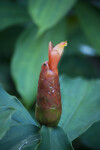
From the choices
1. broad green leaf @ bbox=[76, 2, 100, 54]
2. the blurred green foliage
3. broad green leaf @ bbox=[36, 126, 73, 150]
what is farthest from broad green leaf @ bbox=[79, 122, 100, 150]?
broad green leaf @ bbox=[76, 2, 100, 54]

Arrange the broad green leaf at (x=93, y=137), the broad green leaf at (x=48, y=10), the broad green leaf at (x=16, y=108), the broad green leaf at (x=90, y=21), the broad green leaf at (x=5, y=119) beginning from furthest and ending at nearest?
the broad green leaf at (x=90, y=21), the broad green leaf at (x=48, y=10), the broad green leaf at (x=93, y=137), the broad green leaf at (x=16, y=108), the broad green leaf at (x=5, y=119)

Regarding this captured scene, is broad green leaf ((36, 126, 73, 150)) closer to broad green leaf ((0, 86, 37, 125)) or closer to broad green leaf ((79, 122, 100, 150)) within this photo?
broad green leaf ((0, 86, 37, 125))

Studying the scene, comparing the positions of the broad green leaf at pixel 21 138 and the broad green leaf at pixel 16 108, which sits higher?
the broad green leaf at pixel 16 108

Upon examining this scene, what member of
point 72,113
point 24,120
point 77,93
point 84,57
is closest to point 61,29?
point 84,57

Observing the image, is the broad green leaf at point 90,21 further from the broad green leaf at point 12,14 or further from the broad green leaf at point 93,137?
the broad green leaf at point 93,137

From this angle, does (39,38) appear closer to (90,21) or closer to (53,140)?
(90,21)

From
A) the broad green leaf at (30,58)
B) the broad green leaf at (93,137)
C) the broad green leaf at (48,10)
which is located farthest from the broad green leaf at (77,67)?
the broad green leaf at (93,137)

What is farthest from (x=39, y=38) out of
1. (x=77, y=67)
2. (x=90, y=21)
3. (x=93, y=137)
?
(x=93, y=137)
